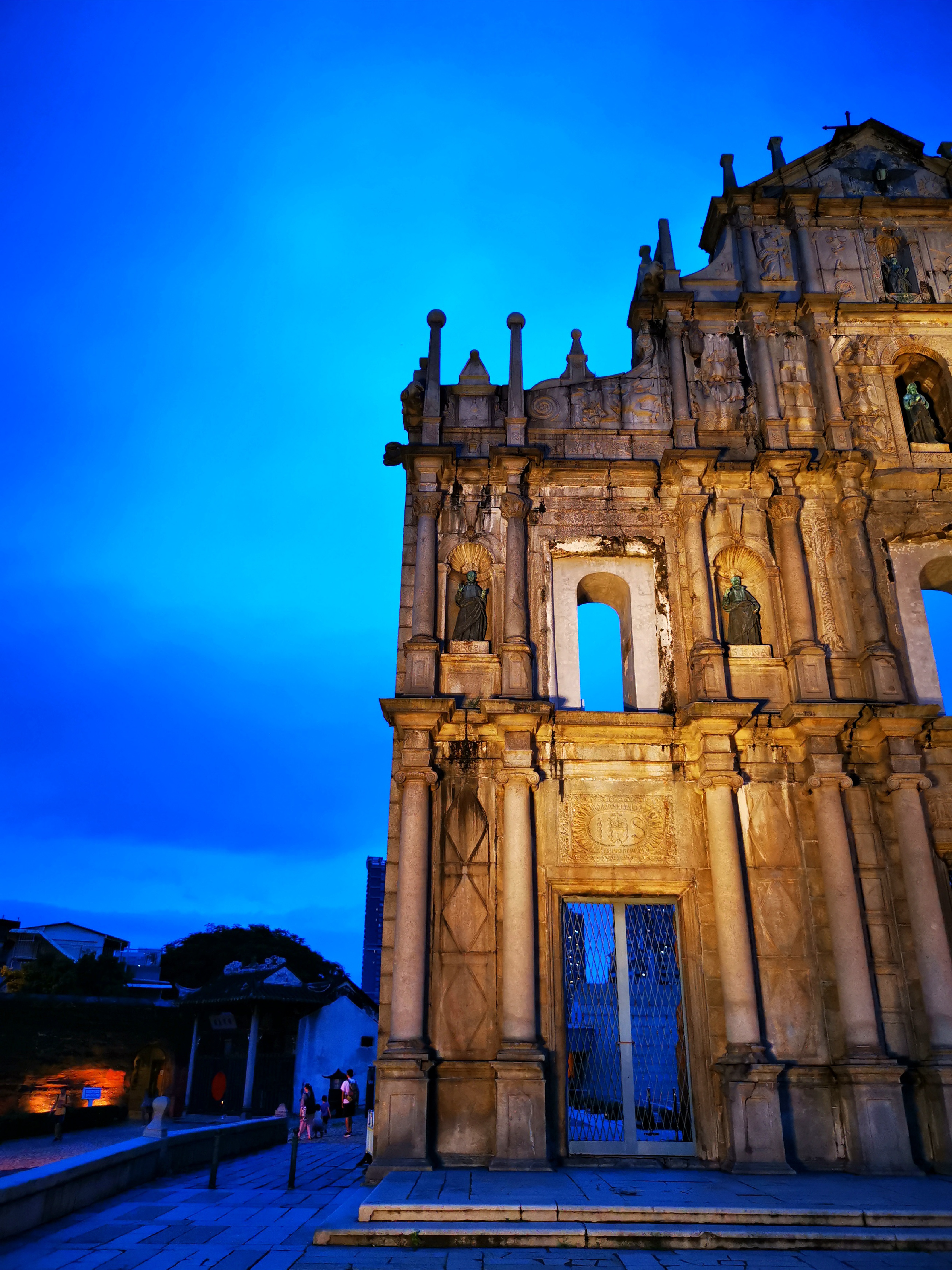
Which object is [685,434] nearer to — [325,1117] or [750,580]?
[750,580]

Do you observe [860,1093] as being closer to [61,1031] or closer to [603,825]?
[603,825]

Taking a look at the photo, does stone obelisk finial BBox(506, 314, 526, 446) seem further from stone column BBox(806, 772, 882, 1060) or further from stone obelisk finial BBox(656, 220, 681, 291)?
stone column BBox(806, 772, 882, 1060)

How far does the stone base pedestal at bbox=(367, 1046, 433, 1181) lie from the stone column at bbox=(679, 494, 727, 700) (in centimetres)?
657

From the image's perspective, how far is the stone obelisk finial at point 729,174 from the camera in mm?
17891

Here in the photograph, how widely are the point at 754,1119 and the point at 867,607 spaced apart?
7.62 metres

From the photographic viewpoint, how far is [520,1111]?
11.3 metres

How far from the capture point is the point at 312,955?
54.3m

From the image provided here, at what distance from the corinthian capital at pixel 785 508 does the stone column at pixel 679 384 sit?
1.73 m

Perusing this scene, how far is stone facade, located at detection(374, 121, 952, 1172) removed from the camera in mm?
11750

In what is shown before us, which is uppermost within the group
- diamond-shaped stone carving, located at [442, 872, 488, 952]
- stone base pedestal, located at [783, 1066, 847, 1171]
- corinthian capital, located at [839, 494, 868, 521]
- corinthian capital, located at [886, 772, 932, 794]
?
corinthian capital, located at [839, 494, 868, 521]

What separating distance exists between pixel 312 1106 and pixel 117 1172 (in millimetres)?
10746

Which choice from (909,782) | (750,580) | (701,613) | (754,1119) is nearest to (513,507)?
(701,613)

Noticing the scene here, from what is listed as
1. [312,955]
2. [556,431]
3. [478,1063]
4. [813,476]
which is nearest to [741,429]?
[813,476]

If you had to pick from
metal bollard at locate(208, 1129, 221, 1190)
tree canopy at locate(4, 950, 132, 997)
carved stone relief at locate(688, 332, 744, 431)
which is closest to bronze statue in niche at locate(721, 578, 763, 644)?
carved stone relief at locate(688, 332, 744, 431)
